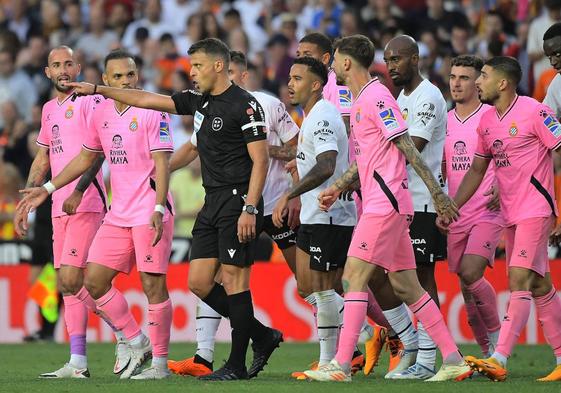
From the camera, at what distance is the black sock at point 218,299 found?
1049cm

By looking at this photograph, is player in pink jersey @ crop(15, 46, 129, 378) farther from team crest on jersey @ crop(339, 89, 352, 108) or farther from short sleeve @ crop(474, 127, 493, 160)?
short sleeve @ crop(474, 127, 493, 160)

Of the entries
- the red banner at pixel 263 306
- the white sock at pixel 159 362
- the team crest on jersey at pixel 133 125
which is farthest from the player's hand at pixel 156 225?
the red banner at pixel 263 306

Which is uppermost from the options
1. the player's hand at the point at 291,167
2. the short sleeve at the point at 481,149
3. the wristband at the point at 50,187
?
the short sleeve at the point at 481,149

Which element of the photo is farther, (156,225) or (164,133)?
(164,133)

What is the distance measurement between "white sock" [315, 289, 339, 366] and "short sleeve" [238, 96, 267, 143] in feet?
5.08

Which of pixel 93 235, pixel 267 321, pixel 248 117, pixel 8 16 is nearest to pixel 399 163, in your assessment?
pixel 248 117

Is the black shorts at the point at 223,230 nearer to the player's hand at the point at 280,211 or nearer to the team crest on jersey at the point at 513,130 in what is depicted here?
the player's hand at the point at 280,211

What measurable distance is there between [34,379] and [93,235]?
143 centimetres

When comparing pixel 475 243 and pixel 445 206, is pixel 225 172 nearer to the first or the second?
pixel 445 206

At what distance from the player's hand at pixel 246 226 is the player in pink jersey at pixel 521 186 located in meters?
2.10

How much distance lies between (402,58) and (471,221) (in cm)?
173

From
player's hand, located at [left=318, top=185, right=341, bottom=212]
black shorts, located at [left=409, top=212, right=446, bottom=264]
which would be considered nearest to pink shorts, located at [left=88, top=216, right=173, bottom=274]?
player's hand, located at [left=318, top=185, right=341, bottom=212]

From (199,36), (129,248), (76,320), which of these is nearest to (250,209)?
(129,248)

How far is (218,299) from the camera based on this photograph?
1052cm
